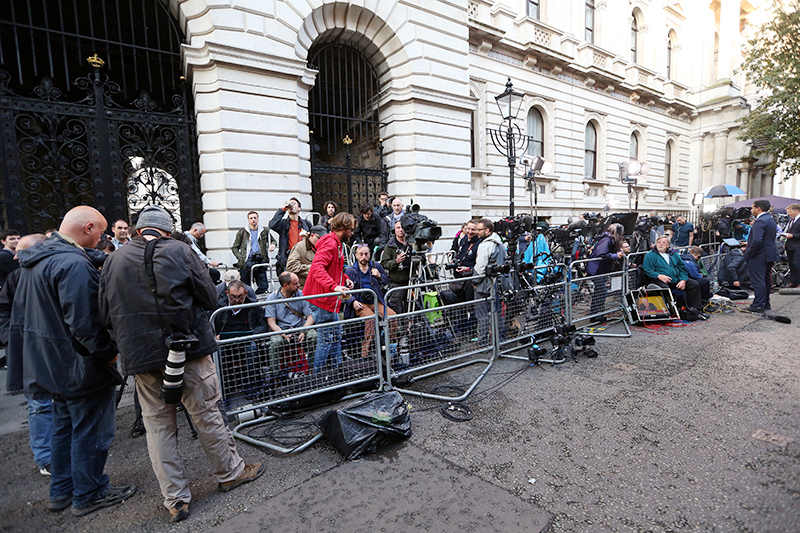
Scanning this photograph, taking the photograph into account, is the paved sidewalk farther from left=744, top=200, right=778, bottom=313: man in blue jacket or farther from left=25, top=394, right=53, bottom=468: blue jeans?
left=744, top=200, right=778, bottom=313: man in blue jacket

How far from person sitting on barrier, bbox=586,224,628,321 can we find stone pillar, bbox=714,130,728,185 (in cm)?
2693

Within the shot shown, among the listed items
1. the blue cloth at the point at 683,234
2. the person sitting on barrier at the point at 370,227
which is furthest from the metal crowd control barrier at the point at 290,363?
the blue cloth at the point at 683,234

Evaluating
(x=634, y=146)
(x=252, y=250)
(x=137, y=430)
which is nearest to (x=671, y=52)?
(x=634, y=146)

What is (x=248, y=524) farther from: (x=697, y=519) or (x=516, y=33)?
(x=516, y=33)

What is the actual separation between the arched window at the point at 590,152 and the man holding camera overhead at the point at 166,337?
66.7 feet

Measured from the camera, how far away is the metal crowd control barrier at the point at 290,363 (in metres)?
3.50

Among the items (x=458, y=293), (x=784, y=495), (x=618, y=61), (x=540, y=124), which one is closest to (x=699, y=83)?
(x=618, y=61)

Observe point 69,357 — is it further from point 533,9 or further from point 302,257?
point 533,9

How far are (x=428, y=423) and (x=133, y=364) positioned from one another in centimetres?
251

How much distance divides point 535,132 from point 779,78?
12.1 meters

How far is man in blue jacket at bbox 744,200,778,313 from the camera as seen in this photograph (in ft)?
24.0

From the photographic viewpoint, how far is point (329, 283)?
4.27m

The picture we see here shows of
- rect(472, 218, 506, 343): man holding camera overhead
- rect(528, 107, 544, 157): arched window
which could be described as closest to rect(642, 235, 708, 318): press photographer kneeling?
rect(472, 218, 506, 343): man holding camera overhead

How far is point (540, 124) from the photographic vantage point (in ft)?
56.1
